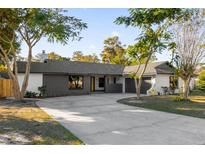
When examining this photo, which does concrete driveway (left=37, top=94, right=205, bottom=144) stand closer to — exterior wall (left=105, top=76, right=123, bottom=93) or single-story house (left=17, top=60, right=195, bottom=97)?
single-story house (left=17, top=60, right=195, bottom=97)

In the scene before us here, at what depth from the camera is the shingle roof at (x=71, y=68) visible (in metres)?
22.2

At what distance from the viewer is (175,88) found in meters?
25.8

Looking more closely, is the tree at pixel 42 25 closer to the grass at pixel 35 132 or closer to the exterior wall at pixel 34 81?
the exterior wall at pixel 34 81

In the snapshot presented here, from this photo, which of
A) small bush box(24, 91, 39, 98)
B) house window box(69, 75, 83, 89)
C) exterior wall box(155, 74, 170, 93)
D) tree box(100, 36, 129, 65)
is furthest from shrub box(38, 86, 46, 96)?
tree box(100, 36, 129, 65)

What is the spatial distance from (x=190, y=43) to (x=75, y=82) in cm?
1282

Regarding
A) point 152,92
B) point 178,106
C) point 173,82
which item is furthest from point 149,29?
point 173,82

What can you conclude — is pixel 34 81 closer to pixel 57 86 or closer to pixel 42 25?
pixel 57 86

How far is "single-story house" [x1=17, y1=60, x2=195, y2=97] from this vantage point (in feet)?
72.4

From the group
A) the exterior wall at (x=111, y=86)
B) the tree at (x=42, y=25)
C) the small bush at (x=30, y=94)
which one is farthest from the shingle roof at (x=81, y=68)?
the tree at (x=42, y=25)

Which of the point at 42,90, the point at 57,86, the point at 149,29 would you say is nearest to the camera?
the point at 149,29

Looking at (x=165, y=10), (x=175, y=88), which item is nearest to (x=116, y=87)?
(x=175, y=88)

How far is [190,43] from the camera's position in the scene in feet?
56.6
